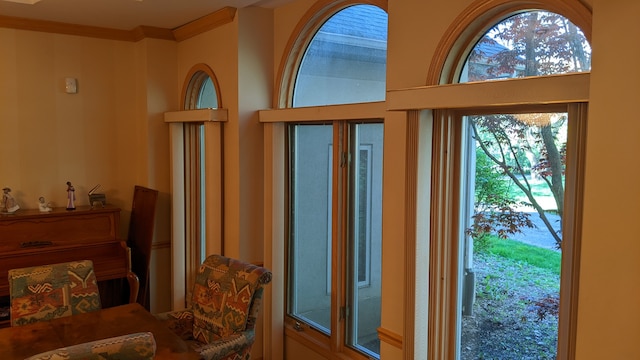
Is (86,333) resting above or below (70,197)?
below

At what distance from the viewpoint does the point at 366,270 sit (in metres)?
3.21

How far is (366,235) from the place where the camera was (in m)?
3.20

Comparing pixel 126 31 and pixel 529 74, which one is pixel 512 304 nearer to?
pixel 529 74

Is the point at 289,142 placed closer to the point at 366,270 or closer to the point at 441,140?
the point at 366,270

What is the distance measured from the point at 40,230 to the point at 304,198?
79.5 inches

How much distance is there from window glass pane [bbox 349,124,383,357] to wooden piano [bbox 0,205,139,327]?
5.99 ft

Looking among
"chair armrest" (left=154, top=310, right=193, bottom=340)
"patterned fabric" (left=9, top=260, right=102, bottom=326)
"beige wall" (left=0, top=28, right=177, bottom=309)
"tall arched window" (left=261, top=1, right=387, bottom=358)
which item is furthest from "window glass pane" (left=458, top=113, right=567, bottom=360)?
"beige wall" (left=0, top=28, right=177, bottom=309)

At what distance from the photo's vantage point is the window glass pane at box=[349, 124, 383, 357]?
3074 millimetres

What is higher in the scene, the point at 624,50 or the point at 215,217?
the point at 624,50

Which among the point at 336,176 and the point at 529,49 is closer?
the point at 529,49

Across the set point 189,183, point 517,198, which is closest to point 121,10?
point 189,183

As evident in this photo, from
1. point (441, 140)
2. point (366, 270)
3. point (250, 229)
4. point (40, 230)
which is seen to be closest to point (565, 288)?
point (441, 140)

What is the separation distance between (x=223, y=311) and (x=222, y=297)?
0.08 m

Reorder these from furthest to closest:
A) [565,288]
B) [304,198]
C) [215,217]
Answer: [215,217]
[304,198]
[565,288]
